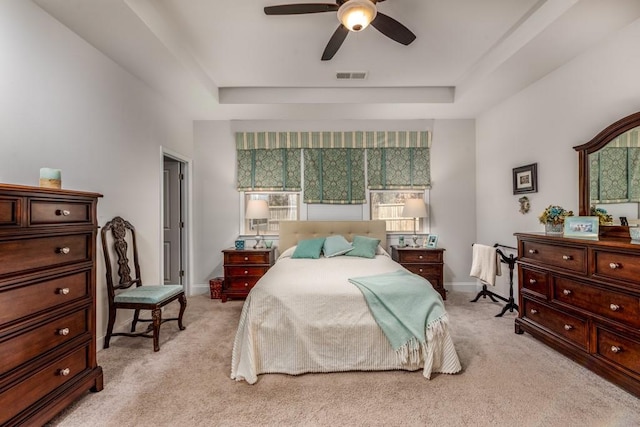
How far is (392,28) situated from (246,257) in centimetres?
323

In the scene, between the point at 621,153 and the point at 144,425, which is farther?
the point at 621,153

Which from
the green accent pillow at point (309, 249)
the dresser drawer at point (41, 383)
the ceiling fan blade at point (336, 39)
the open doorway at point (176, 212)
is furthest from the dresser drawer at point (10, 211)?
the open doorway at point (176, 212)

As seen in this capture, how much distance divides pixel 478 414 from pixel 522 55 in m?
3.06

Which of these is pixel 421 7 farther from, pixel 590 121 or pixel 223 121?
pixel 223 121

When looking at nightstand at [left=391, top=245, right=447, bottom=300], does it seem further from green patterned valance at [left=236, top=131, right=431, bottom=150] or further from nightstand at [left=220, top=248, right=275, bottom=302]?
nightstand at [left=220, top=248, right=275, bottom=302]

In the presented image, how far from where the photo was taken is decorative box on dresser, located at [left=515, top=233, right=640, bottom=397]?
202 cm

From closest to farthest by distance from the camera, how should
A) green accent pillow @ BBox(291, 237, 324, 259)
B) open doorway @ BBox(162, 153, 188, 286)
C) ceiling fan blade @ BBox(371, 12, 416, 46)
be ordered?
ceiling fan blade @ BBox(371, 12, 416, 46), green accent pillow @ BBox(291, 237, 324, 259), open doorway @ BBox(162, 153, 188, 286)

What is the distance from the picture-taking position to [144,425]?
1.78 m

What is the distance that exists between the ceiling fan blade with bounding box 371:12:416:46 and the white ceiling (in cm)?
34

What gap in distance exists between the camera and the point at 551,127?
329 centimetres

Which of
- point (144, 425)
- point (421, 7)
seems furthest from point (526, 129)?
point (144, 425)

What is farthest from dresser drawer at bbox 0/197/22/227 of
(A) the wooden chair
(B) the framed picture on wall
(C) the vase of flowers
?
(B) the framed picture on wall

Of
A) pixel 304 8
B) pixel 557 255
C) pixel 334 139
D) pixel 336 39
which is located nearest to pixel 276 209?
pixel 334 139

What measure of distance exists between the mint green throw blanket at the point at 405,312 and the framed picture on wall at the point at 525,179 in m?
2.13
